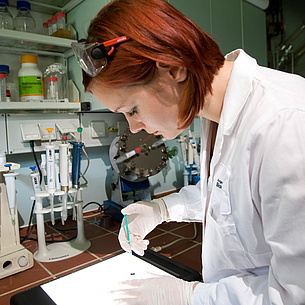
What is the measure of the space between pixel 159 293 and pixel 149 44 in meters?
0.58

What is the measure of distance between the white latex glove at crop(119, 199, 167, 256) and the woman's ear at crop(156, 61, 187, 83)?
49 cm

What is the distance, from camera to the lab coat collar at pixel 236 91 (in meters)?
0.58

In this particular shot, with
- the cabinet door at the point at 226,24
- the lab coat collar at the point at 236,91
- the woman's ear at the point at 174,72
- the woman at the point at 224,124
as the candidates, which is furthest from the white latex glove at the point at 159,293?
the cabinet door at the point at 226,24

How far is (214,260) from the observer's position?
0.67 metres

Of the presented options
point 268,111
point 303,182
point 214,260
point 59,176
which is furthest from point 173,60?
point 59,176

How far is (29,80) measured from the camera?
1350mm

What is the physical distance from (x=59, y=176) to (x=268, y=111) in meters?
0.97

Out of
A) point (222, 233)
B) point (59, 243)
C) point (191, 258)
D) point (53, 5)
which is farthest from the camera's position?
point (53, 5)

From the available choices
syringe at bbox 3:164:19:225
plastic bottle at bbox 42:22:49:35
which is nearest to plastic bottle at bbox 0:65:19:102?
plastic bottle at bbox 42:22:49:35

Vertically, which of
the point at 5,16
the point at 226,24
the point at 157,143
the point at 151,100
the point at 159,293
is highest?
the point at 226,24

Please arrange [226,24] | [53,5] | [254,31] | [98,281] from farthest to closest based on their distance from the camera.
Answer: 1. [254,31]
2. [226,24]
3. [53,5]
4. [98,281]

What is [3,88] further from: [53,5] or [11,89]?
[53,5]

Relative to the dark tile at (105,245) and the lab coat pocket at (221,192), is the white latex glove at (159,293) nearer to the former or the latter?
the lab coat pocket at (221,192)

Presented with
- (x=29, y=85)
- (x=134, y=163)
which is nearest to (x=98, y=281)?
(x=134, y=163)
